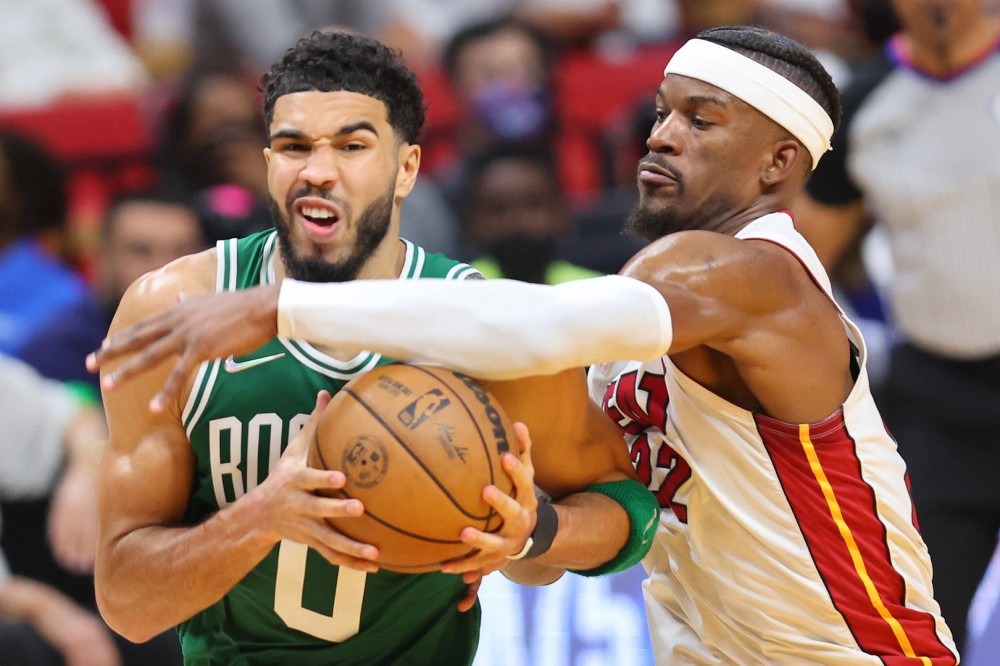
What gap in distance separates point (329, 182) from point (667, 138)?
2.96ft

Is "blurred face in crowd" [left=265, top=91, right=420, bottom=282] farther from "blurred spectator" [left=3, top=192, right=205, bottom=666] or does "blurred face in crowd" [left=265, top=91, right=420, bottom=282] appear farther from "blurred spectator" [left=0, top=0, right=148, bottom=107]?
"blurred spectator" [left=0, top=0, right=148, bottom=107]

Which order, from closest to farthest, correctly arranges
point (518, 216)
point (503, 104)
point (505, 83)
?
point (518, 216), point (503, 104), point (505, 83)

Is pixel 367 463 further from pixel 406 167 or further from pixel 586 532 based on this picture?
pixel 406 167

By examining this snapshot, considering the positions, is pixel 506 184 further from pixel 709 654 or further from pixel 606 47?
pixel 709 654

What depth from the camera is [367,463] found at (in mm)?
3117

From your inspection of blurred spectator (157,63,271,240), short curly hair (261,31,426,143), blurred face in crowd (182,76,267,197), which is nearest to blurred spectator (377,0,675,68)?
blurred spectator (157,63,271,240)

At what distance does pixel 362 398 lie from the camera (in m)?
3.20

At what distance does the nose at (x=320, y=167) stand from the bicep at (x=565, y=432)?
0.61 m

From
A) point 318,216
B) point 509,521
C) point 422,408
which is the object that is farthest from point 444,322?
point 318,216

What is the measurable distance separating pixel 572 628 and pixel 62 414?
2174 millimetres

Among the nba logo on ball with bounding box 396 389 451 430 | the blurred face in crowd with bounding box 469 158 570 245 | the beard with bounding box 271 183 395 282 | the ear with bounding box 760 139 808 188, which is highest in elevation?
the ear with bounding box 760 139 808 188

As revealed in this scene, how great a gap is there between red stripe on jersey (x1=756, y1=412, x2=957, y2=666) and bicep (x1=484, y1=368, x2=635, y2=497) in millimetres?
389

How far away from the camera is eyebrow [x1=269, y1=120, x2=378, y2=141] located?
11.8ft

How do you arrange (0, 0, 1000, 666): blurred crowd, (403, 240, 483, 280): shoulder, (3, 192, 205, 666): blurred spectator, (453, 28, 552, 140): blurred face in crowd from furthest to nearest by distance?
1. (453, 28, 552, 140): blurred face in crowd
2. (3, 192, 205, 666): blurred spectator
3. (0, 0, 1000, 666): blurred crowd
4. (403, 240, 483, 280): shoulder
